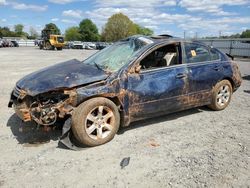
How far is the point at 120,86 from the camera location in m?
4.52

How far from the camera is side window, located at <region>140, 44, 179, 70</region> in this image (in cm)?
506

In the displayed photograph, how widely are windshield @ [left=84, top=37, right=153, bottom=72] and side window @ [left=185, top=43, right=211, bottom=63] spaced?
0.86 m

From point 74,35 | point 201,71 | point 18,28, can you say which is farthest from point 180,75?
point 18,28

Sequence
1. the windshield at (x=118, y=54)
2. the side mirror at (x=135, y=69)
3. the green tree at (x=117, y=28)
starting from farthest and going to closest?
the green tree at (x=117, y=28)
the windshield at (x=118, y=54)
the side mirror at (x=135, y=69)

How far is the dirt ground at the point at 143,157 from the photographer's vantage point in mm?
3445

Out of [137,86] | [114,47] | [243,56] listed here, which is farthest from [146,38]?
[243,56]

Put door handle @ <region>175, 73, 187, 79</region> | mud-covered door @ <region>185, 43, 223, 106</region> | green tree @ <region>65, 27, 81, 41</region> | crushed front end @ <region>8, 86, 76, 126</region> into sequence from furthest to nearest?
green tree @ <region>65, 27, 81, 41</region> → mud-covered door @ <region>185, 43, 223, 106</region> → door handle @ <region>175, 73, 187, 79</region> → crushed front end @ <region>8, 86, 76, 126</region>

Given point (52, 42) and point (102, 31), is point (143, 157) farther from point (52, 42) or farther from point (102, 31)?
point (102, 31)

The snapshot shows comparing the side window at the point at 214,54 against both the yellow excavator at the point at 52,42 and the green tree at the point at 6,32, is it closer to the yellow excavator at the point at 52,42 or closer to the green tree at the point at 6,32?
the yellow excavator at the point at 52,42

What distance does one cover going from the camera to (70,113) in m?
4.18

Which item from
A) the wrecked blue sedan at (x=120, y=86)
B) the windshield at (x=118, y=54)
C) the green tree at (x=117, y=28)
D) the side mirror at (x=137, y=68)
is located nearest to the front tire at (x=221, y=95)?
the wrecked blue sedan at (x=120, y=86)

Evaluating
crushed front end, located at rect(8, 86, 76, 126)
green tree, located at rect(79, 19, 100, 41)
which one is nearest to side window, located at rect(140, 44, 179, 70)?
crushed front end, located at rect(8, 86, 76, 126)

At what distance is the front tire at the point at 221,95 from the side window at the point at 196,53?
0.66 m

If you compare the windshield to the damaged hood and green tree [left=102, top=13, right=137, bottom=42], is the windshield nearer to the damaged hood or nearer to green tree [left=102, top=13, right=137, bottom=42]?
the damaged hood
